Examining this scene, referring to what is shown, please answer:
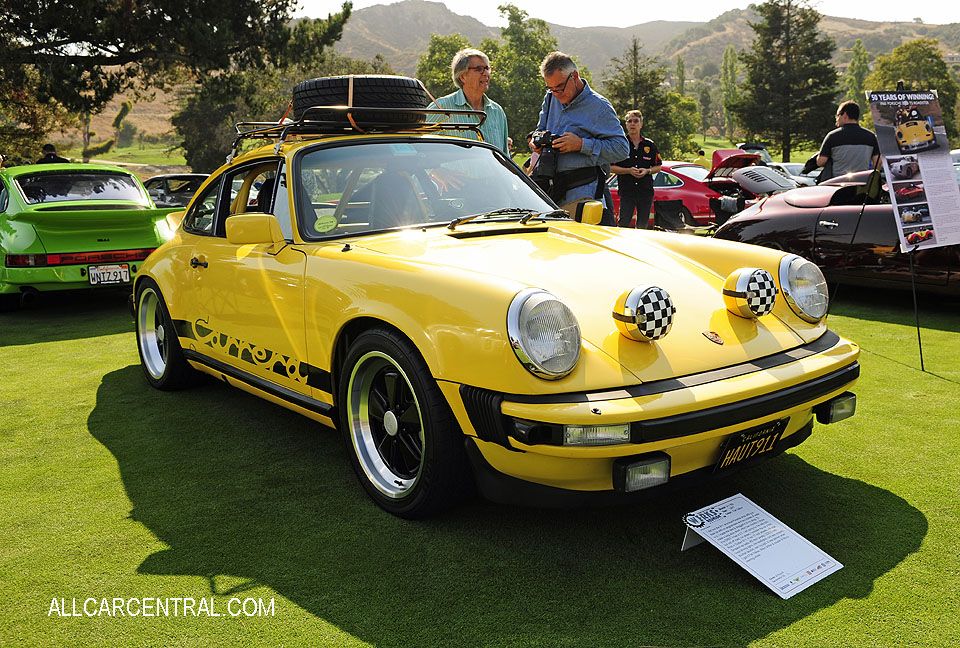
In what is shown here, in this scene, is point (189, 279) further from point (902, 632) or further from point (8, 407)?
point (902, 632)

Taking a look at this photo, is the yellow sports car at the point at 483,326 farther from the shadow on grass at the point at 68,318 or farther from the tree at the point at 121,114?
the tree at the point at 121,114

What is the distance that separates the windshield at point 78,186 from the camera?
7.69 m

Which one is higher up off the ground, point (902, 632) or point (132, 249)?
point (132, 249)

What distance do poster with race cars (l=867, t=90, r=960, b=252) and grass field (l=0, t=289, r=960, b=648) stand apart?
4.25 feet

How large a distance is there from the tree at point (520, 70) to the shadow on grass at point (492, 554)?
61272mm

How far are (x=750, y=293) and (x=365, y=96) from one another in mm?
2538

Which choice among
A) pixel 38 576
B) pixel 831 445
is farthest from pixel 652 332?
pixel 38 576

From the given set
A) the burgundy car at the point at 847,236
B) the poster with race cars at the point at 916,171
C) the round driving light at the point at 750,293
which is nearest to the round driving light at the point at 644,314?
the round driving light at the point at 750,293

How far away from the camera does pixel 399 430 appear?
2.94m

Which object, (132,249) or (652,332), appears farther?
(132,249)

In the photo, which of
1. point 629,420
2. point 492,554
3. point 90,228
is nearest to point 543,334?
point 629,420

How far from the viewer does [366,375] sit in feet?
9.89

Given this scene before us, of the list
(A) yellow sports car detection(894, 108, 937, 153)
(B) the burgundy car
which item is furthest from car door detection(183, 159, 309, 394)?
(B) the burgundy car

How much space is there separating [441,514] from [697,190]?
1332cm
